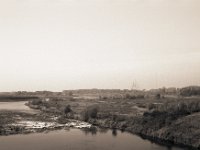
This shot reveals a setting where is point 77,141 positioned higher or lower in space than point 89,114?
lower

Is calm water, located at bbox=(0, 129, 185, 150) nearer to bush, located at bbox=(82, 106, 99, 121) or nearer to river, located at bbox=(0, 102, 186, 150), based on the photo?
river, located at bbox=(0, 102, 186, 150)

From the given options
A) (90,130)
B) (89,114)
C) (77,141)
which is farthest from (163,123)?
(89,114)

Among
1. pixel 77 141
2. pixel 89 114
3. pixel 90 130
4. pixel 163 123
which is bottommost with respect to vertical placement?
pixel 77 141

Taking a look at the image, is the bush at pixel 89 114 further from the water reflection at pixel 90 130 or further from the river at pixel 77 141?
the river at pixel 77 141

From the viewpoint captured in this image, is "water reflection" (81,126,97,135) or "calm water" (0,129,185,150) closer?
"calm water" (0,129,185,150)

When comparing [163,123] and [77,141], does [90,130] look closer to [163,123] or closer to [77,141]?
[77,141]

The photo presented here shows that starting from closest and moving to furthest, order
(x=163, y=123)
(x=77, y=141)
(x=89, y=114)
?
(x=77, y=141)
(x=163, y=123)
(x=89, y=114)

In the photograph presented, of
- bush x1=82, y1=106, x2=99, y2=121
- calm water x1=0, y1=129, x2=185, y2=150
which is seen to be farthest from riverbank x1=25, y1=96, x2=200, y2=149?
calm water x1=0, y1=129, x2=185, y2=150

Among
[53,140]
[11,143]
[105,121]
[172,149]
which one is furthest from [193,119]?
[11,143]

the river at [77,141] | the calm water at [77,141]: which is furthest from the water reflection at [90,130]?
the calm water at [77,141]
